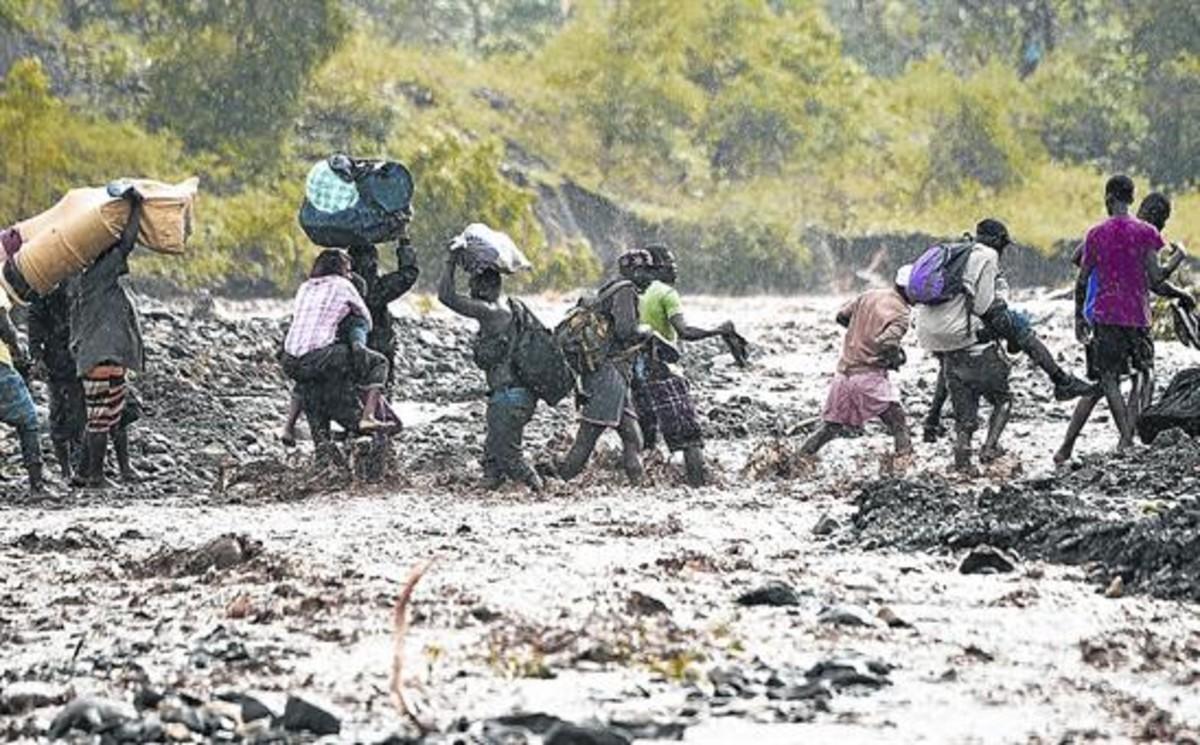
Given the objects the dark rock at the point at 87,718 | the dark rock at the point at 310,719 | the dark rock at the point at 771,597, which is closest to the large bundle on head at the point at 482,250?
the dark rock at the point at 771,597

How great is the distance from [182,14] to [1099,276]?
1106 inches

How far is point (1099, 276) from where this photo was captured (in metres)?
12.9

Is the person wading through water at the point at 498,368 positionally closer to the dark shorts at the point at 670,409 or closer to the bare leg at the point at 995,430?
the dark shorts at the point at 670,409

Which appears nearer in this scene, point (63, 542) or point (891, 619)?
point (891, 619)

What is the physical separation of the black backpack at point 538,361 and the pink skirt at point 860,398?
1565mm

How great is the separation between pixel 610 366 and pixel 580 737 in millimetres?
7204

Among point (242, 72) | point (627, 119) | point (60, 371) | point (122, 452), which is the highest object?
point (242, 72)

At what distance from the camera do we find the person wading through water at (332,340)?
12.7 meters

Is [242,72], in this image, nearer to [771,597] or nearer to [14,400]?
[14,400]

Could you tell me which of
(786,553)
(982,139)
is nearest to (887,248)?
(982,139)

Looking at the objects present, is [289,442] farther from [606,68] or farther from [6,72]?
[606,68]

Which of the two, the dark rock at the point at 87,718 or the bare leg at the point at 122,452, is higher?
the dark rock at the point at 87,718

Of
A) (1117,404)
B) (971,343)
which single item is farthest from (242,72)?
(1117,404)

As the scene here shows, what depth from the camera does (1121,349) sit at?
12.9 metres
